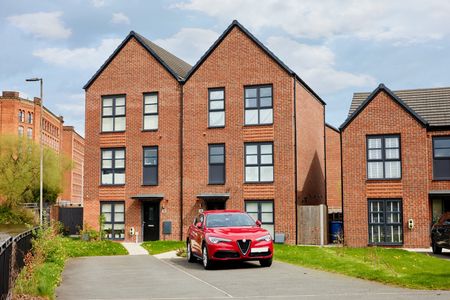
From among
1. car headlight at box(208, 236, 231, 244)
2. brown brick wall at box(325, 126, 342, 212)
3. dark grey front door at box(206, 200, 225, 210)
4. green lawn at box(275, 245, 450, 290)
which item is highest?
brown brick wall at box(325, 126, 342, 212)

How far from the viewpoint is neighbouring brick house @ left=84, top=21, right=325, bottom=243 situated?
101 feet

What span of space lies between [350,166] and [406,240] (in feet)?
13.4

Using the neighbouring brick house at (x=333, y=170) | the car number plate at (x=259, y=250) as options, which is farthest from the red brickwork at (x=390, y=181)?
the car number plate at (x=259, y=250)

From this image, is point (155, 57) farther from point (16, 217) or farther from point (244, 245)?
point (16, 217)

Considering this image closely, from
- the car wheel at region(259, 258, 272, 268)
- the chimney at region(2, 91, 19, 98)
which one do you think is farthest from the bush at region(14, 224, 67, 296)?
the chimney at region(2, 91, 19, 98)

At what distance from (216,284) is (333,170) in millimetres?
25865

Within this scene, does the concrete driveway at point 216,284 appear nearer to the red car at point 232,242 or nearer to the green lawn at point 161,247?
the red car at point 232,242

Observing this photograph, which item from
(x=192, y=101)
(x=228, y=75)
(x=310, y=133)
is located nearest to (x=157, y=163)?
(x=192, y=101)

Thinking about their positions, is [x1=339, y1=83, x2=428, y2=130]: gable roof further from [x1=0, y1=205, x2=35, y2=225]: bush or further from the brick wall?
[x1=0, y1=205, x2=35, y2=225]: bush

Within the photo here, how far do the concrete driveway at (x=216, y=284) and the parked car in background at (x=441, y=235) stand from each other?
23.1 ft

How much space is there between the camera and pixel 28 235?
1745cm

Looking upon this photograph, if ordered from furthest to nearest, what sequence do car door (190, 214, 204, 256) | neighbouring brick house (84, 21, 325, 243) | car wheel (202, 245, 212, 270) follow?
neighbouring brick house (84, 21, 325, 243)
car door (190, 214, 204, 256)
car wheel (202, 245, 212, 270)

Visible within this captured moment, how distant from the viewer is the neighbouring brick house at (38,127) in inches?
3669

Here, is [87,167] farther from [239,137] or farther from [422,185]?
[422,185]
